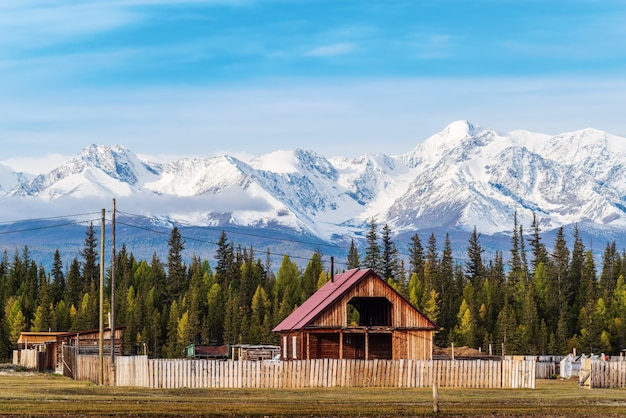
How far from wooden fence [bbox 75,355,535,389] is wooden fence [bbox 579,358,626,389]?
9.58 ft

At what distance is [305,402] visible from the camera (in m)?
49.9

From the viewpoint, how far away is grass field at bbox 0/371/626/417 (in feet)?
145

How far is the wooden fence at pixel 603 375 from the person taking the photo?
6512 cm

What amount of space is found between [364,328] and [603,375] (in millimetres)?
23232

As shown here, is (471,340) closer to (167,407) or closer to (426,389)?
(426,389)

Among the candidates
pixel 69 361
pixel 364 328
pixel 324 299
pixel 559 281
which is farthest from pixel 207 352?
pixel 559 281

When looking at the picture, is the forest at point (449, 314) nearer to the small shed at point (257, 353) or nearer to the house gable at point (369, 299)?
the small shed at point (257, 353)

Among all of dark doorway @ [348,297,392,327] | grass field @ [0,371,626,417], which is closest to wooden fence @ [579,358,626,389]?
grass field @ [0,371,626,417]

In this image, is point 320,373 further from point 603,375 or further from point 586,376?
point 603,375

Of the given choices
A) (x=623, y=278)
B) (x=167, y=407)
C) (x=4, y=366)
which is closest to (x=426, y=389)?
(x=167, y=407)

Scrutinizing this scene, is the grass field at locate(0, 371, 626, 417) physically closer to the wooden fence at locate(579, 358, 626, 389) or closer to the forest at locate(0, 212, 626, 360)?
the wooden fence at locate(579, 358, 626, 389)

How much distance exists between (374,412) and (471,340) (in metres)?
129

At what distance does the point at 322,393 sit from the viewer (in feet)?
188

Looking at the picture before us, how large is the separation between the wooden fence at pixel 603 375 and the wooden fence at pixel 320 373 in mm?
2919
